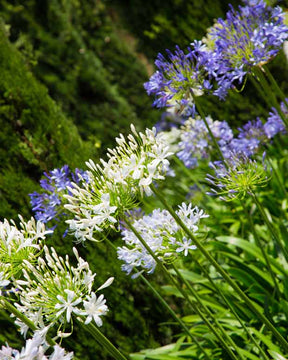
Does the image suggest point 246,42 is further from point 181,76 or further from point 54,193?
point 54,193

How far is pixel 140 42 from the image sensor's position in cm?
919

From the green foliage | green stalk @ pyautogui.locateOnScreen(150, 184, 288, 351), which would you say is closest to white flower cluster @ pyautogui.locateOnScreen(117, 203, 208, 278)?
green stalk @ pyautogui.locateOnScreen(150, 184, 288, 351)

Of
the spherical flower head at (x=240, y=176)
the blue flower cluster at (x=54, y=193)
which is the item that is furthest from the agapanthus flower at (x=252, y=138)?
the blue flower cluster at (x=54, y=193)

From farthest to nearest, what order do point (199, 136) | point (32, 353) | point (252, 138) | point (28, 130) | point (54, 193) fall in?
1. point (199, 136)
2. point (252, 138)
3. point (28, 130)
4. point (54, 193)
5. point (32, 353)

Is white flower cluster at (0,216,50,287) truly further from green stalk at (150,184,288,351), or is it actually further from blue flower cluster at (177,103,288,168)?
blue flower cluster at (177,103,288,168)

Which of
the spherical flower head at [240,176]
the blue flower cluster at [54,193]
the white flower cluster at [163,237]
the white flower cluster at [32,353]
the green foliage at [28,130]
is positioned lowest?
the white flower cluster at [32,353]

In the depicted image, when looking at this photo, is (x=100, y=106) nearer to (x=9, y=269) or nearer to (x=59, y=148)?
(x=59, y=148)

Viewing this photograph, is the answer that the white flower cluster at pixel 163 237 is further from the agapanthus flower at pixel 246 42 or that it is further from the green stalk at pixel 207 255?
the agapanthus flower at pixel 246 42

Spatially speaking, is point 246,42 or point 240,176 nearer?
point 240,176

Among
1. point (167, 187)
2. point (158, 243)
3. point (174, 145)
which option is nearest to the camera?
point (158, 243)

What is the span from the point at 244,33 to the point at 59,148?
5.55ft

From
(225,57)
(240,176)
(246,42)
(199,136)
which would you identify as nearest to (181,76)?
(225,57)

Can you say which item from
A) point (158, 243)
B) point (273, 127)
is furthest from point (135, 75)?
point (158, 243)

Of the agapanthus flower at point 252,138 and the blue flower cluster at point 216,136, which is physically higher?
the blue flower cluster at point 216,136
